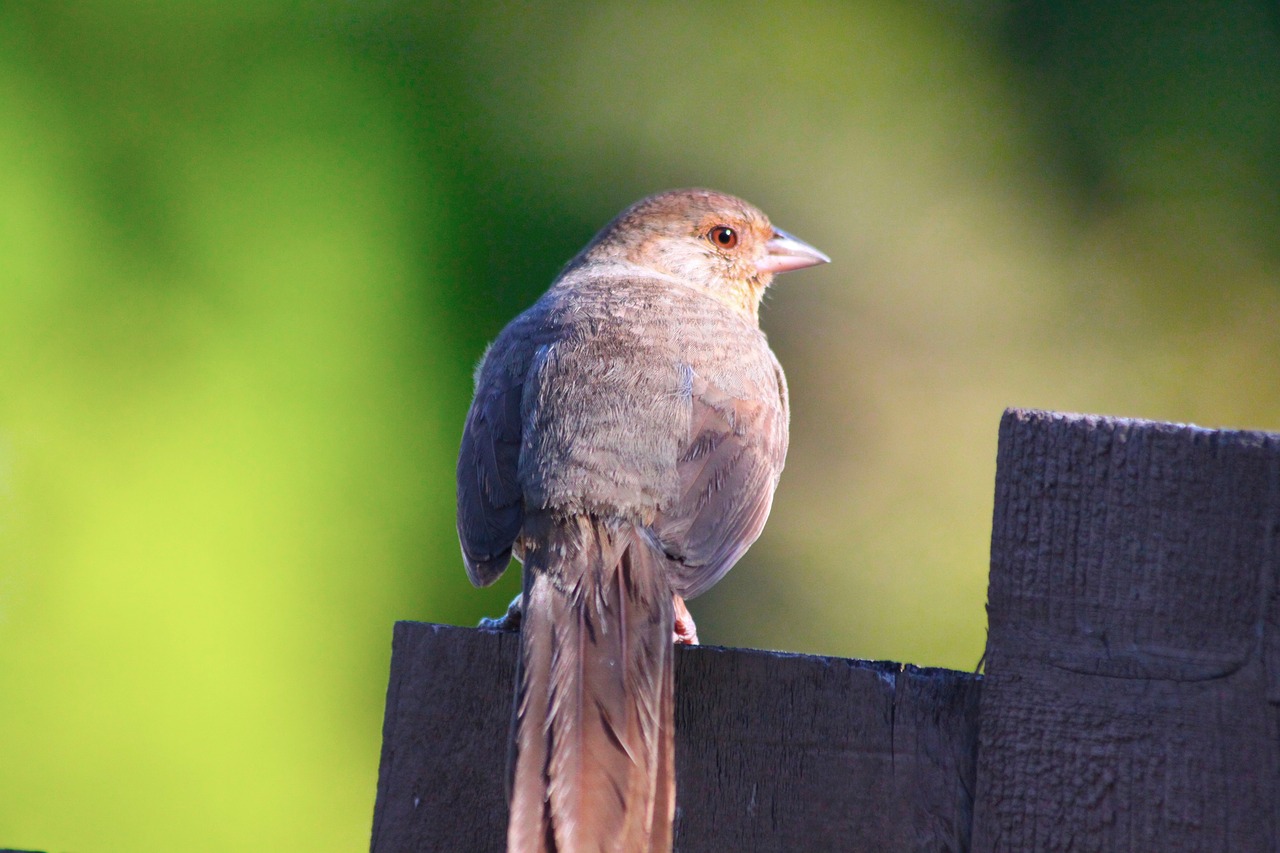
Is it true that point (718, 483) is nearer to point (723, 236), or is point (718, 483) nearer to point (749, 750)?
point (749, 750)

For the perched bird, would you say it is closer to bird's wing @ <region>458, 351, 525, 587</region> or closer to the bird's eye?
bird's wing @ <region>458, 351, 525, 587</region>

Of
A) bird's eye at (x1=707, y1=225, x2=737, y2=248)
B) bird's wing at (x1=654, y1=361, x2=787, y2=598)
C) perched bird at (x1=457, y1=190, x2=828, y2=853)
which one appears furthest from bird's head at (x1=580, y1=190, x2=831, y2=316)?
bird's wing at (x1=654, y1=361, x2=787, y2=598)

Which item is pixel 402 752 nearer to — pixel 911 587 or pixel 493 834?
pixel 493 834

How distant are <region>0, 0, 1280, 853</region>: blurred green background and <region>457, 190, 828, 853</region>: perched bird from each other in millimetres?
2076

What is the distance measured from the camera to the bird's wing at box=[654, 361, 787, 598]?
2.90 metres

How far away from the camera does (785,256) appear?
5113 mm

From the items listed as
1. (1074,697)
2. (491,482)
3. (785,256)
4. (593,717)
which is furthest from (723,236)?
(1074,697)

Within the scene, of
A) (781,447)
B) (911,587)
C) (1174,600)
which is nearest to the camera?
(1174,600)

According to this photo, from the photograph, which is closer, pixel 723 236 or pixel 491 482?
pixel 491 482

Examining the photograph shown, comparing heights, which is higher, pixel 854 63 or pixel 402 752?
pixel 854 63

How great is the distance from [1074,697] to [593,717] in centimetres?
77

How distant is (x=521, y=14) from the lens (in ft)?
25.4

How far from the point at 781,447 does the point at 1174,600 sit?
6.65 ft

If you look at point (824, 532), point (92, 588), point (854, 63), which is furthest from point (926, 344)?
point (92, 588)
